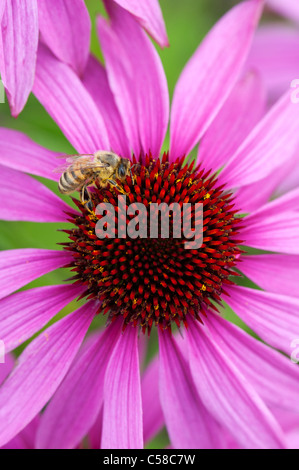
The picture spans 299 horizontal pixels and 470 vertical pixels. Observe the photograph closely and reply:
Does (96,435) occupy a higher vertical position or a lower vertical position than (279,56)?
lower

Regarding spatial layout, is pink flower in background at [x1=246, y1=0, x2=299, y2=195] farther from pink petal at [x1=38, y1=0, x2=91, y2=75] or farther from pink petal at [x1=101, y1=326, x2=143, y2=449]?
pink petal at [x1=101, y1=326, x2=143, y2=449]

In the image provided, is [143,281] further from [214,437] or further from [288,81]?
[288,81]

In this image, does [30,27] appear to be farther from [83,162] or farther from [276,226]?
[276,226]

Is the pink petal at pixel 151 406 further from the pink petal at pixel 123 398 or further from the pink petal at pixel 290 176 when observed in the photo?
the pink petal at pixel 290 176

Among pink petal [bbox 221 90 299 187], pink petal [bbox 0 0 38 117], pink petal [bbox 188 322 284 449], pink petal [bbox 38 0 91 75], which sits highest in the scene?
pink petal [bbox 38 0 91 75]

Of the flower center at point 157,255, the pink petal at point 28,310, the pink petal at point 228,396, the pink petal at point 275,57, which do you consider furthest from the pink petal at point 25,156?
the pink petal at point 275,57

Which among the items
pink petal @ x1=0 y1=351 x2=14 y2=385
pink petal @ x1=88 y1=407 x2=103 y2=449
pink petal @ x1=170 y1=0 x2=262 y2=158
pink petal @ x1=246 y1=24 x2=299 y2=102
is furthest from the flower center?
pink petal @ x1=246 y1=24 x2=299 y2=102

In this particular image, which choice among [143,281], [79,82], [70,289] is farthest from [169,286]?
[79,82]

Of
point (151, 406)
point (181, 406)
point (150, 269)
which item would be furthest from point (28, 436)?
point (150, 269)
